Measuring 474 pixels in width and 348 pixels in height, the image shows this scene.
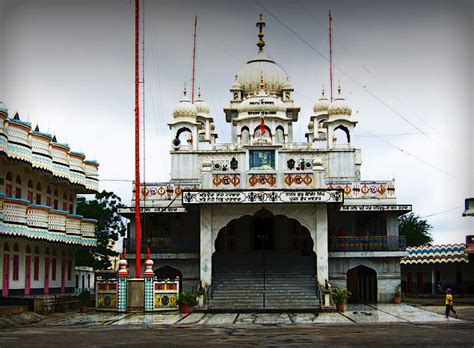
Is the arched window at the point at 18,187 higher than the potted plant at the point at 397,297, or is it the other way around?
the arched window at the point at 18,187

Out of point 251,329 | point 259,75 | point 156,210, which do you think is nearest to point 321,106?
point 259,75

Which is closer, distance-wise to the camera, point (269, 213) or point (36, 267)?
point (36, 267)

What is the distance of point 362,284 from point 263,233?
623 cm

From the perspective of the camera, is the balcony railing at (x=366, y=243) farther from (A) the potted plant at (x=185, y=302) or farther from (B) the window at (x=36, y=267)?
(B) the window at (x=36, y=267)

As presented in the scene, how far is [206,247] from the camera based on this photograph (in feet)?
108

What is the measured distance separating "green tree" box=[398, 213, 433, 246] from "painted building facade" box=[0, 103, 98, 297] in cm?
4490

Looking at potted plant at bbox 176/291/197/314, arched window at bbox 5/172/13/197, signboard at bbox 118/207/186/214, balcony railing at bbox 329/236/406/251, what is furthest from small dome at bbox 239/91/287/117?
arched window at bbox 5/172/13/197

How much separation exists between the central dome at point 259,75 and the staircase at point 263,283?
15945mm

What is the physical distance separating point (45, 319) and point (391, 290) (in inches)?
688

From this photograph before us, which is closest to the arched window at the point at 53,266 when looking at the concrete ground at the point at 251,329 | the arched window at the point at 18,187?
the arched window at the point at 18,187

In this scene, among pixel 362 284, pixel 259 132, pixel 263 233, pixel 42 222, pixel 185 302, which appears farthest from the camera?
pixel 259 132

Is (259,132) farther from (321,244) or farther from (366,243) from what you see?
(321,244)

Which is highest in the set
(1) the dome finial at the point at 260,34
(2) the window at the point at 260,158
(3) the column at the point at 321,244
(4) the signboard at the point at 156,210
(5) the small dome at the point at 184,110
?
(1) the dome finial at the point at 260,34

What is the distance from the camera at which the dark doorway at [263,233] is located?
38250mm
